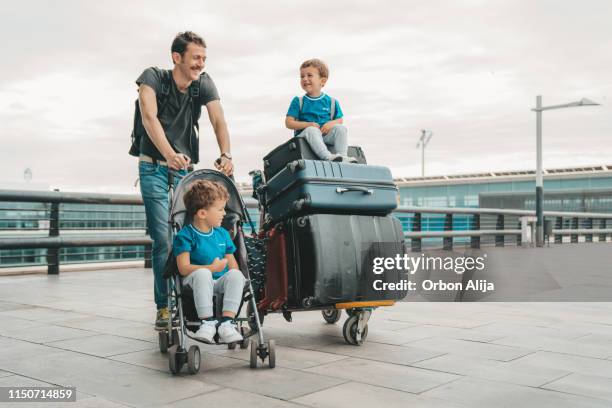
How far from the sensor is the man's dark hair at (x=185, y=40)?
14.8 feet

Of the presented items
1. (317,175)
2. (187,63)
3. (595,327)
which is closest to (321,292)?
(317,175)

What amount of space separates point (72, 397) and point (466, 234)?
1356 cm

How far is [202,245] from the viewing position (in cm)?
377

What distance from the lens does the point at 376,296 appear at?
4.24 m

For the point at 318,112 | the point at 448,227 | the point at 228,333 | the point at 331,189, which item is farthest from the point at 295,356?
the point at 448,227

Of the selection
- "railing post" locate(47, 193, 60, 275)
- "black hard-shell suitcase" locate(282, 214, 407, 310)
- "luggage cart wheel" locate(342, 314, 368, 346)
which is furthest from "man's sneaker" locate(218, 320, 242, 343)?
"railing post" locate(47, 193, 60, 275)

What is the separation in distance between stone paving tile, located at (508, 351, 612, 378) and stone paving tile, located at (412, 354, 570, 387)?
3.1 inches

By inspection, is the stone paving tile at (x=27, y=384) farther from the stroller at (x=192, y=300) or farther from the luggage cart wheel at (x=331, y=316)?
the luggage cart wheel at (x=331, y=316)

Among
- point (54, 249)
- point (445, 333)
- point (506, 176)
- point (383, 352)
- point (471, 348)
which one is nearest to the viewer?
point (383, 352)

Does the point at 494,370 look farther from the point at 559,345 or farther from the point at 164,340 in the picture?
the point at 164,340

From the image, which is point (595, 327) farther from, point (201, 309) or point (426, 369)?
point (201, 309)

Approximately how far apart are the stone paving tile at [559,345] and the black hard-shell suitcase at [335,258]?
952 mm

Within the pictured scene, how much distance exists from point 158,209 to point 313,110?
129 centimetres

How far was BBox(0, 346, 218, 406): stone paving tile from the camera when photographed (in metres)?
3.07
